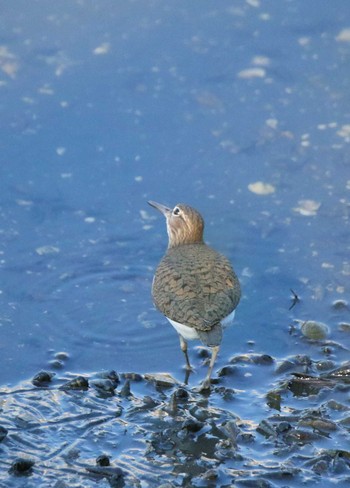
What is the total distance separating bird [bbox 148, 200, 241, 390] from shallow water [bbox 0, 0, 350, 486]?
1.36 feet

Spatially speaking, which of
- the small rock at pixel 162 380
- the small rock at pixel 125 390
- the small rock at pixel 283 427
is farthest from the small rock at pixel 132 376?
the small rock at pixel 283 427

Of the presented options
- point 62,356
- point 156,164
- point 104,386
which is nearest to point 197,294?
point 104,386

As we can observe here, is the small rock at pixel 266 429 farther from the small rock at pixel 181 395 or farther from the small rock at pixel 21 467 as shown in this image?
the small rock at pixel 21 467

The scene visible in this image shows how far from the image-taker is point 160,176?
398 inches

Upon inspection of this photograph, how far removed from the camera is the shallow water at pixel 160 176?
26.2 ft

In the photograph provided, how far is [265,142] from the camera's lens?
1055 centimetres

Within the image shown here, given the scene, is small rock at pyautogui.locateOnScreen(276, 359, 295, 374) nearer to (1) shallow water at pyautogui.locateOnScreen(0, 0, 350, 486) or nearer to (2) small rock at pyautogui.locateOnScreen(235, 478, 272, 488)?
(1) shallow water at pyautogui.locateOnScreen(0, 0, 350, 486)

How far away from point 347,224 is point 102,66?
12.0 ft

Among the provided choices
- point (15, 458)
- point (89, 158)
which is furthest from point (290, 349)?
point (89, 158)

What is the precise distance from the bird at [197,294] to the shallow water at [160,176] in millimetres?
414

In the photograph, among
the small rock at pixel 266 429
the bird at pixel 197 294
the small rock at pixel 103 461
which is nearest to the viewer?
the small rock at pixel 103 461

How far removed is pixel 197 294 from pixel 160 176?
2.88m

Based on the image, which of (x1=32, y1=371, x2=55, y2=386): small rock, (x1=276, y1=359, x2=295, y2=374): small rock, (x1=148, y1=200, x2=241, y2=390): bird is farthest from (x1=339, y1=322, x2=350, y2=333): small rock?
(x1=32, y1=371, x2=55, y2=386): small rock

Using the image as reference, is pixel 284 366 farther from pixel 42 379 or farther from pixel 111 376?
pixel 42 379
